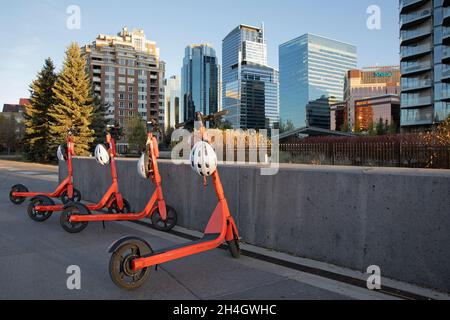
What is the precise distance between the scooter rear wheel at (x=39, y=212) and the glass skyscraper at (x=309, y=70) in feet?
450

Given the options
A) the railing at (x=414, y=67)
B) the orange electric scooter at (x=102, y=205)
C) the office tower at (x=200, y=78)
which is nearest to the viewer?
the orange electric scooter at (x=102, y=205)

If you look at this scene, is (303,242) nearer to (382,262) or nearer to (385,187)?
(382,262)

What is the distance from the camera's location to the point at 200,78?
18288cm

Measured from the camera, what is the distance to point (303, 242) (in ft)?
16.0

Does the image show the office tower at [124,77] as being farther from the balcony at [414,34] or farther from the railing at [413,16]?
the railing at [413,16]

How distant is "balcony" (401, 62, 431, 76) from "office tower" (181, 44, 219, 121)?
10747 cm

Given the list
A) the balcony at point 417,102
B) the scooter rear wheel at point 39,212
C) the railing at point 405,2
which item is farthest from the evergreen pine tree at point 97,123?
the railing at point 405,2

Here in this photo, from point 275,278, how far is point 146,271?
142 cm

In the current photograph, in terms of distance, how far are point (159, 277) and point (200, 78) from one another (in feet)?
603

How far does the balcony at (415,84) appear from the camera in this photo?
199 feet

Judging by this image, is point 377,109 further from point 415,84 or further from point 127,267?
point 127,267

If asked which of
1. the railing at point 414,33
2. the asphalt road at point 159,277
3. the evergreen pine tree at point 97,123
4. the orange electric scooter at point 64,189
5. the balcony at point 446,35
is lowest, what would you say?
the asphalt road at point 159,277

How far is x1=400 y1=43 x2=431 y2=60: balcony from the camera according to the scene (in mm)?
60062

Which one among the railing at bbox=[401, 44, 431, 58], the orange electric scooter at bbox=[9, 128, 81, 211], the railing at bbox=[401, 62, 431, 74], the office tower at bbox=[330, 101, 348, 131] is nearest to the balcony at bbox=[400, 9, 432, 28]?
the railing at bbox=[401, 44, 431, 58]
